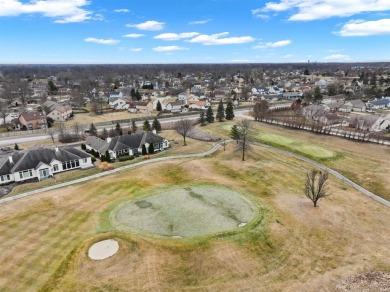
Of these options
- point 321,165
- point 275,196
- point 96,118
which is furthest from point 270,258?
point 96,118

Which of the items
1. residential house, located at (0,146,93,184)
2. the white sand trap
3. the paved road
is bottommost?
the paved road

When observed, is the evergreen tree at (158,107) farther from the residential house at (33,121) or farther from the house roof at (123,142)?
the house roof at (123,142)

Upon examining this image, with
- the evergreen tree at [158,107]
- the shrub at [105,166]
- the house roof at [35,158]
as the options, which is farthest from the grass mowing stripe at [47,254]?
the evergreen tree at [158,107]

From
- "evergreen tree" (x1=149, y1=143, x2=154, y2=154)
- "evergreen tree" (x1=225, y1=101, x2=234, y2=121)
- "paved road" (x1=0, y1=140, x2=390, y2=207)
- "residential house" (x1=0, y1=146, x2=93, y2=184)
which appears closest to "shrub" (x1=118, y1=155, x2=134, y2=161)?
"paved road" (x1=0, y1=140, x2=390, y2=207)

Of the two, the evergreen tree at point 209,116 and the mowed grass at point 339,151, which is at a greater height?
the evergreen tree at point 209,116

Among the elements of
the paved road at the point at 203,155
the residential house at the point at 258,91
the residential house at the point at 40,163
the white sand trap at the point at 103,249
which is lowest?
the paved road at the point at 203,155

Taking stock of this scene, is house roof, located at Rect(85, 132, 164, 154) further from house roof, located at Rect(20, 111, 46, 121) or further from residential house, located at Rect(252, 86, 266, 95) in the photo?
residential house, located at Rect(252, 86, 266, 95)

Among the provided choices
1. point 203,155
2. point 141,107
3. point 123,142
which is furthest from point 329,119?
point 141,107

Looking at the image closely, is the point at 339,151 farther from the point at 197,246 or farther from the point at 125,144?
the point at 197,246
